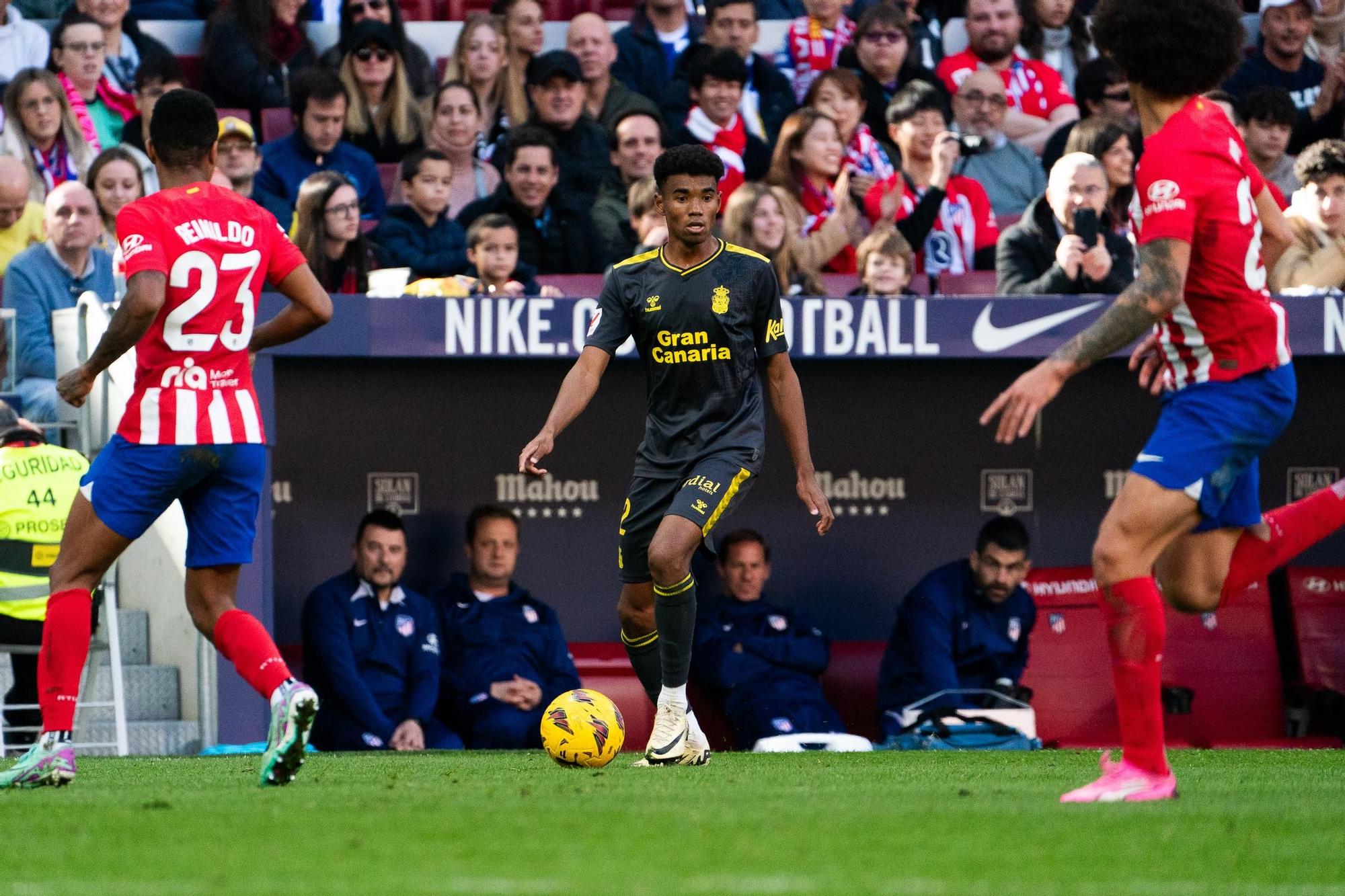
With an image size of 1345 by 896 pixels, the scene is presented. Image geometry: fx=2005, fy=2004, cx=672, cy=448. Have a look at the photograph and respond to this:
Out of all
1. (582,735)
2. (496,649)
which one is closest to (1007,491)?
(496,649)

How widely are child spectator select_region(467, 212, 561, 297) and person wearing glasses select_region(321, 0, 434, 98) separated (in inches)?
86.9

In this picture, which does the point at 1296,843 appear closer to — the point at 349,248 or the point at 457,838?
the point at 457,838

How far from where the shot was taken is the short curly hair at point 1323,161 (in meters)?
9.91

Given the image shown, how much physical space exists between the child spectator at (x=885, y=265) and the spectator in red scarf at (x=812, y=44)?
2894mm

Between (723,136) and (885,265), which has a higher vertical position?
(723,136)

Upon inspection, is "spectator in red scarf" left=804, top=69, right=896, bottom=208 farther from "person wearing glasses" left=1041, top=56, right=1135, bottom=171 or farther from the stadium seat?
the stadium seat

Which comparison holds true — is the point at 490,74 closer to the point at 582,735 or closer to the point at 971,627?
the point at 971,627

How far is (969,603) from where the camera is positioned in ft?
31.8

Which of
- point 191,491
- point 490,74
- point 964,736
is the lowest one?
point 964,736

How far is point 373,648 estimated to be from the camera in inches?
362

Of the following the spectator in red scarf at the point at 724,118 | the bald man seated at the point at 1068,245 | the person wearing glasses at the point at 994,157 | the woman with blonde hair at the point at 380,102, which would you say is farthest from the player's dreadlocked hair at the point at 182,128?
the person wearing glasses at the point at 994,157

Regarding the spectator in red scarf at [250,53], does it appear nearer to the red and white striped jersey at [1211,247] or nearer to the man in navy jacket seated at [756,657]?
the man in navy jacket seated at [756,657]

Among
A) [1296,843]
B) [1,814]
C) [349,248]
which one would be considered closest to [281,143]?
[349,248]

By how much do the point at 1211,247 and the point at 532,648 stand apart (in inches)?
198
